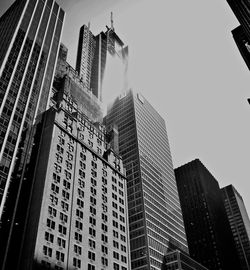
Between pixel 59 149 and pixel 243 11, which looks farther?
pixel 59 149

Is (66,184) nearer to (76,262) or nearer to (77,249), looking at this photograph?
(77,249)

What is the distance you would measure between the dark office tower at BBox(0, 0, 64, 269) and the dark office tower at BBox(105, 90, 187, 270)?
38.8m

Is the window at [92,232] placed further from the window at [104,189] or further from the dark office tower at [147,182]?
the dark office tower at [147,182]

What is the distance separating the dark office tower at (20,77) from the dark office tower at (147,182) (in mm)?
38841

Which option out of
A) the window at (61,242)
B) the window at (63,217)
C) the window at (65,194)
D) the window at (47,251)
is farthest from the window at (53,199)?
the window at (47,251)

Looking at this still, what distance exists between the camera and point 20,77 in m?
95.0

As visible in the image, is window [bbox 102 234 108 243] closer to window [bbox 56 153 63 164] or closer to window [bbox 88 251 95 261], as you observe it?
window [bbox 88 251 95 261]

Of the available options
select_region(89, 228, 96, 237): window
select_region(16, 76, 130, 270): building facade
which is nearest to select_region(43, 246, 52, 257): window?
select_region(16, 76, 130, 270): building facade

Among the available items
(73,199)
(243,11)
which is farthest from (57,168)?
(243,11)

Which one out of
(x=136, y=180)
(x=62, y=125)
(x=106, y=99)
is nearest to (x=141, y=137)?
(x=136, y=180)

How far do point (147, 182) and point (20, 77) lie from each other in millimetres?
73873

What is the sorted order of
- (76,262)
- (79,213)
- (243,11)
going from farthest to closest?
1. (79,213)
2. (76,262)
3. (243,11)

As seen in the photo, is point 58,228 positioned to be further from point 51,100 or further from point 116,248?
point 51,100

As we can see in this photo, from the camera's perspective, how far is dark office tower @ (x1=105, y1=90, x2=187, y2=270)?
387 feet
